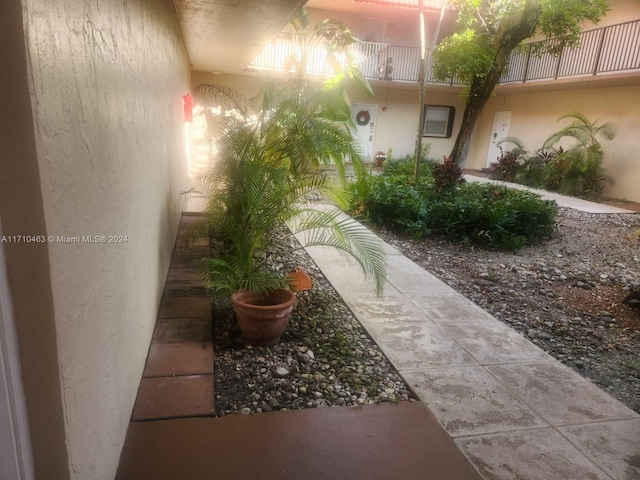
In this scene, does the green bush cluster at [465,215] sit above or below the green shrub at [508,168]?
below

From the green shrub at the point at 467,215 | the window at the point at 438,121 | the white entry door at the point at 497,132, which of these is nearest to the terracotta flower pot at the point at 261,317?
the green shrub at the point at 467,215

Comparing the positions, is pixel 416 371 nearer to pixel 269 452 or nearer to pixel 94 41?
pixel 269 452

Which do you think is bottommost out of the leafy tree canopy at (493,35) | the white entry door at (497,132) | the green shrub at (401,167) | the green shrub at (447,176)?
the green shrub at (401,167)

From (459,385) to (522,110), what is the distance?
573 inches

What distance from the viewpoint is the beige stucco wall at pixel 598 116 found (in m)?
10.6

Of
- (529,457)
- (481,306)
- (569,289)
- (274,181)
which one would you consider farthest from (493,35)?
(529,457)

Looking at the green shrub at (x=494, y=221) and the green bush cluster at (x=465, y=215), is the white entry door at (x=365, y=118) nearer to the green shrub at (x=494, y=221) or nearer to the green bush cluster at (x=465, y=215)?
the green bush cluster at (x=465, y=215)

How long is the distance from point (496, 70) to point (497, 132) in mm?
8138

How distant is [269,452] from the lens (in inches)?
79.0

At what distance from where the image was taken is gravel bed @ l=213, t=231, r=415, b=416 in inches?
96.4

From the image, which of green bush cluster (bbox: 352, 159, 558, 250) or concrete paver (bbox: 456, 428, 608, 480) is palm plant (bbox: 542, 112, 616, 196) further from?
concrete paver (bbox: 456, 428, 608, 480)

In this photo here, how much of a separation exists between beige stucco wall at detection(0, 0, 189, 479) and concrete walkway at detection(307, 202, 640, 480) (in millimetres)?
1734

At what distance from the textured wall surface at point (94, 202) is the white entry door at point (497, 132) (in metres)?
15.4

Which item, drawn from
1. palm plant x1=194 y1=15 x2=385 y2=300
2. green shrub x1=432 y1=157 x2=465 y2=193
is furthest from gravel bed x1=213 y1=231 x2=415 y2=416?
green shrub x1=432 y1=157 x2=465 y2=193
